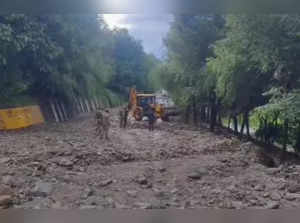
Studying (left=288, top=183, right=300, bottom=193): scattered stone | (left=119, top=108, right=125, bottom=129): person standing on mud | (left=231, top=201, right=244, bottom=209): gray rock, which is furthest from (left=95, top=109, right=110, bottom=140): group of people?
(left=288, top=183, right=300, bottom=193): scattered stone

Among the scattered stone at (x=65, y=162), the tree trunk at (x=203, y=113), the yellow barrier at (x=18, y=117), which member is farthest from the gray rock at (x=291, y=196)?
the yellow barrier at (x=18, y=117)

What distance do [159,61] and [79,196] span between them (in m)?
1.27

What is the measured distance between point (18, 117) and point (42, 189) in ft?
2.18

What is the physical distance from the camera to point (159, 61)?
3516 mm

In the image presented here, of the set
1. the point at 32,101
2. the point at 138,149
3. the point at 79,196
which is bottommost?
the point at 79,196

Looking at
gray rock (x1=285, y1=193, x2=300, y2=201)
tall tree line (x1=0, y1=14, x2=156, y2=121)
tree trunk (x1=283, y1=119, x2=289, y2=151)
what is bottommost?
gray rock (x1=285, y1=193, x2=300, y2=201)

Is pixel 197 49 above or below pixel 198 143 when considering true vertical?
above

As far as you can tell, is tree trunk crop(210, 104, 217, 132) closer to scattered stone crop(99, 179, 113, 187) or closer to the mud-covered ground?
the mud-covered ground

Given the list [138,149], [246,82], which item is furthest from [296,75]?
[138,149]

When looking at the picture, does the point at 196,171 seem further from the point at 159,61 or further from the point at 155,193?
the point at 159,61

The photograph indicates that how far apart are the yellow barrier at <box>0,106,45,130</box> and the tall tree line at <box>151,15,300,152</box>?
1.07 m

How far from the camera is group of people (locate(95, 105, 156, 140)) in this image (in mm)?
3562

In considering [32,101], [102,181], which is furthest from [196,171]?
[32,101]

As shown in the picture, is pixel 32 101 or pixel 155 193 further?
pixel 32 101
